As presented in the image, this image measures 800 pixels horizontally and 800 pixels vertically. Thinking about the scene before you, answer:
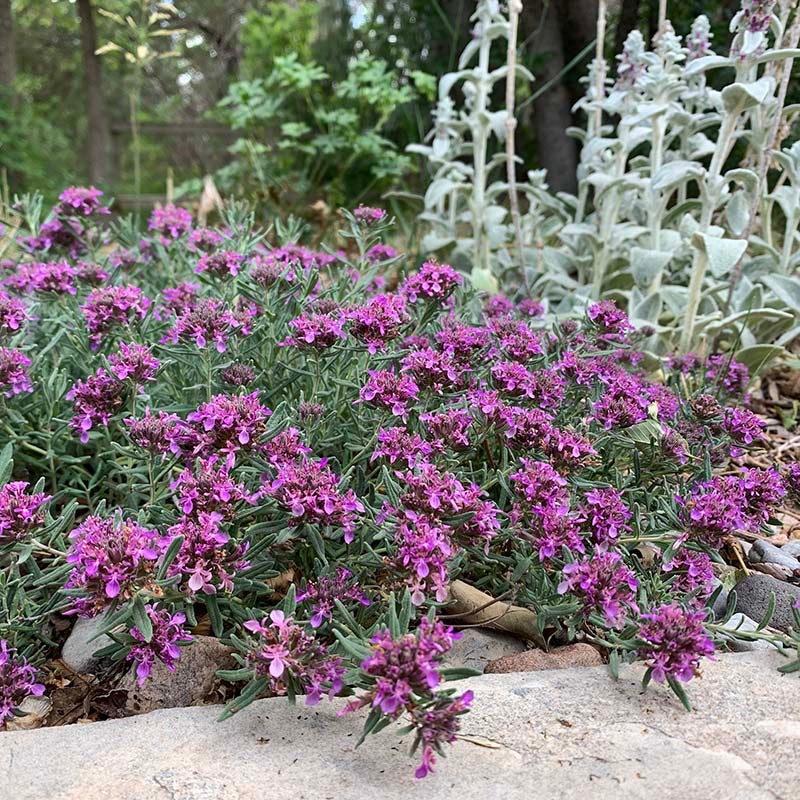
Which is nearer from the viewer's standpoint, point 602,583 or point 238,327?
point 602,583

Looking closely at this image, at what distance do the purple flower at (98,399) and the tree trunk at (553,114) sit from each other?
4.96 metres

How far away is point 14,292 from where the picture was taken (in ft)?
9.43

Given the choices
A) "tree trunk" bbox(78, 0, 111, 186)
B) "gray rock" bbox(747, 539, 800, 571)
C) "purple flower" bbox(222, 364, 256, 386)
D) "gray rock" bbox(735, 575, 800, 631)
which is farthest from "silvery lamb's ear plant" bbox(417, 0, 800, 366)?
"tree trunk" bbox(78, 0, 111, 186)

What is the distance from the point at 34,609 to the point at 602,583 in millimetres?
1239

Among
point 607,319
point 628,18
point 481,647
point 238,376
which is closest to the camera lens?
point 481,647

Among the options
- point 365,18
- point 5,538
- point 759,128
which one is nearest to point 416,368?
point 5,538

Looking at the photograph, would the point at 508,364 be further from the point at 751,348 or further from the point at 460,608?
the point at 751,348

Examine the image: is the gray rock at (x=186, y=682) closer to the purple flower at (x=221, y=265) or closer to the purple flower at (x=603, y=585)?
the purple flower at (x=603, y=585)

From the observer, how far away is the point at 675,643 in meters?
1.58

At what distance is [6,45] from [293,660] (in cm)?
1221

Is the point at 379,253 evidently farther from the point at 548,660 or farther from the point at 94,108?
the point at 94,108

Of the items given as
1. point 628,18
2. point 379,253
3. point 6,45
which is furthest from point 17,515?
point 6,45

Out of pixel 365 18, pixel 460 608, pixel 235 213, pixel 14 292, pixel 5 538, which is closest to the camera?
pixel 5 538

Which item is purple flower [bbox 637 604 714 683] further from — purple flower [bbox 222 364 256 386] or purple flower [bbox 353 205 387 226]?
purple flower [bbox 353 205 387 226]
